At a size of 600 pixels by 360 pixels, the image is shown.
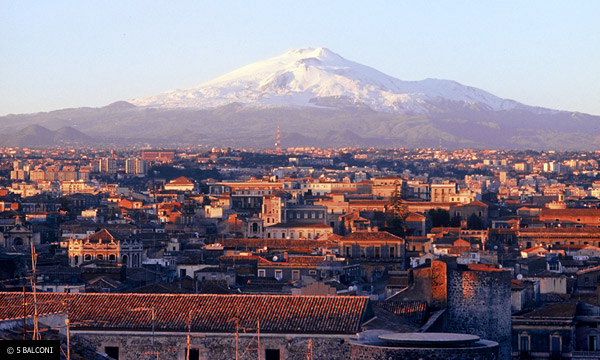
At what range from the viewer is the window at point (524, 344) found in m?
38.4

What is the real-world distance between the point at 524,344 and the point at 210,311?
12.6m

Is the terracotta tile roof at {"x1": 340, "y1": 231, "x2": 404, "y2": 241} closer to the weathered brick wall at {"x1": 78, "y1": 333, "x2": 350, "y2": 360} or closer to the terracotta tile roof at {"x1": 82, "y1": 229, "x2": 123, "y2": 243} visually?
the terracotta tile roof at {"x1": 82, "y1": 229, "x2": 123, "y2": 243}

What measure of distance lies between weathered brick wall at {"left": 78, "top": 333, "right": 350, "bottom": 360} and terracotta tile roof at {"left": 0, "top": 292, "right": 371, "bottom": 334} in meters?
0.15

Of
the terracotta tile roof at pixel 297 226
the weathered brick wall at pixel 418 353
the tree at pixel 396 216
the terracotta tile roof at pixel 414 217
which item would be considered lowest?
the terracotta tile roof at pixel 297 226

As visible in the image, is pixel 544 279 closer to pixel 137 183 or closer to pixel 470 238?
pixel 470 238

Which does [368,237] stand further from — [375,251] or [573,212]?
[573,212]

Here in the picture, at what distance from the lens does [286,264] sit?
2242 inches

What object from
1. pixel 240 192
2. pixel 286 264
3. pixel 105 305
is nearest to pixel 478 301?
pixel 105 305

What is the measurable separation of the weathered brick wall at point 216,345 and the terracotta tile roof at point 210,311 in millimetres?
152

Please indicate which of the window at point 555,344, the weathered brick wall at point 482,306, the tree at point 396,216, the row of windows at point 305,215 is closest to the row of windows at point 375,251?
the tree at point 396,216

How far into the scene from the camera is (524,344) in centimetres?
3850

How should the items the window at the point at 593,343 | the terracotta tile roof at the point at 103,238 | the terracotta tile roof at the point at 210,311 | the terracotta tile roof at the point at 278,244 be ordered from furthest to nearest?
the terracotta tile roof at the point at 278,244
the terracotta tile roof at the point at 103,238
the window at the point at 593,343
the terracotta tile roof at the point at 210,311

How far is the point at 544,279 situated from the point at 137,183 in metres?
143

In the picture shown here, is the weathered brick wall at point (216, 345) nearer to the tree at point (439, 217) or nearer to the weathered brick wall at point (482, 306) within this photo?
the weathered brick wall at point (482, 306)
